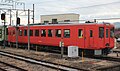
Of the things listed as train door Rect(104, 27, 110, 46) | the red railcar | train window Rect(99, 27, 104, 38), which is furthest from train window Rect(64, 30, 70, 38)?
train door Rect(104, 27, 110, 46)

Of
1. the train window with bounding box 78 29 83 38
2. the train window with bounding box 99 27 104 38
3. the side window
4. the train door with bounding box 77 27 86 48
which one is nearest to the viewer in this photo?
the train window with bounding box 99 27 104 38

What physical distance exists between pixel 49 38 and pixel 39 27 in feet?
8.07

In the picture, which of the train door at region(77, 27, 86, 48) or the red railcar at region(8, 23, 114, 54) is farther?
the train door at region(77, 27, 86, 48)

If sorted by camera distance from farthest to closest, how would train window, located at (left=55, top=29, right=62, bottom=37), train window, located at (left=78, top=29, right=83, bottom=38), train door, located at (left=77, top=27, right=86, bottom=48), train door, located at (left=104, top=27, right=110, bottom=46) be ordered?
train window, located at (left=55, top=29, right=62, bottom=37) → train window, located at (left=78, top=29, right=83, bottom=38) → train door, located at (left=77, top=27, right=86, bottom=48) → train door, located at (left=104, top=27, right=110, bottom=46)

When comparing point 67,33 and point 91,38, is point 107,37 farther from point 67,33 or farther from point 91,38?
point 67,33

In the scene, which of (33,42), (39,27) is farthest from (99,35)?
(33,42)

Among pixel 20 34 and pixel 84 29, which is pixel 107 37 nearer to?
pixel 84 29

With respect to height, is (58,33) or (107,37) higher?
(58,33)

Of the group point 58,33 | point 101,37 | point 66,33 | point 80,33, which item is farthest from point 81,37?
point 58,33

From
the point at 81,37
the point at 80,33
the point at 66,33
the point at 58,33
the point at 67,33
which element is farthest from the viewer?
the point at 58,33

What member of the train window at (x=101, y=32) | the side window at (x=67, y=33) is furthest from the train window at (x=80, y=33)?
the train window at (x=101, y=32)

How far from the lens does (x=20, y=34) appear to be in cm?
3456

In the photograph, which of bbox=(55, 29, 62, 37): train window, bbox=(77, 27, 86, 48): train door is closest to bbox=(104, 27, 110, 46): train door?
bbox=(77, 27, 86, 48): train door

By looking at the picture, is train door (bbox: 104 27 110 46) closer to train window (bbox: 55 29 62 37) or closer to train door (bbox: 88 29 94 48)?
train door (bbox: 88 29 94 48)
